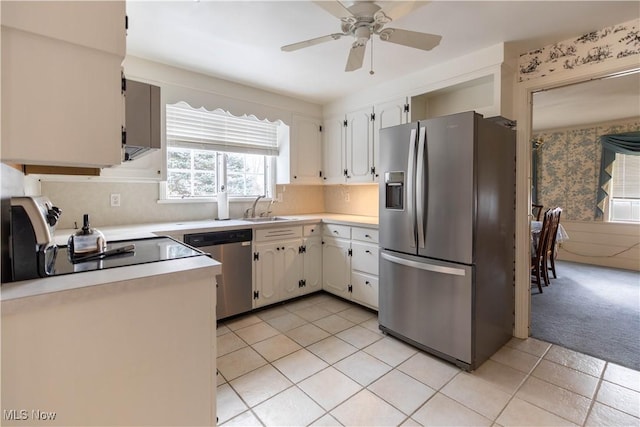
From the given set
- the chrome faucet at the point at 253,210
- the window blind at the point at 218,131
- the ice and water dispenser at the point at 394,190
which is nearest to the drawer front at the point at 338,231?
the ice and water dispenser at the point at 394,190

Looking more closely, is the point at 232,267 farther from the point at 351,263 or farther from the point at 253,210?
the point at 351,263

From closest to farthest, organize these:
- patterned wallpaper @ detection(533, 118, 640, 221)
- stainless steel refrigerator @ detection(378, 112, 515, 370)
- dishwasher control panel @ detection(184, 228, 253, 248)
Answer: stainless steel refrigerator @ detection(378, 112, 515, 370) < dishwasher control panel @ detection(184, 228, 253, 248) < patterned wallpaper @ detection(533, 118, 640, 221)

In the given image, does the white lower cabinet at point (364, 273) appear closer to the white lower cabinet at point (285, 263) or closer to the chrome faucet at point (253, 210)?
the white lower cabinet at point (285, 263)

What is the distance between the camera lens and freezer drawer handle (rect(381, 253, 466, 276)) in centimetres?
208

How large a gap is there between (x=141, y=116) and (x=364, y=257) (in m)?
2.28

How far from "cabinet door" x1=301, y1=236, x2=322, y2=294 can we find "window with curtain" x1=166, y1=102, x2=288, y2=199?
2.96 ft

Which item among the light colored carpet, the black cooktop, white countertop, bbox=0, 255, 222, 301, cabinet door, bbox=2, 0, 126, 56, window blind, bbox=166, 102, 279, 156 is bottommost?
the light colored carpet

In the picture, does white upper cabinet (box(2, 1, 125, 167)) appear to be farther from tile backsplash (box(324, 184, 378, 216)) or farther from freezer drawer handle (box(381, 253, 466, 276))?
tile backsplash (box(324, 184, 378, 216))

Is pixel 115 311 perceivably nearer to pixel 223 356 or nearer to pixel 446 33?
pixel 223 356

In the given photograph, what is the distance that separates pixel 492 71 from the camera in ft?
7.89

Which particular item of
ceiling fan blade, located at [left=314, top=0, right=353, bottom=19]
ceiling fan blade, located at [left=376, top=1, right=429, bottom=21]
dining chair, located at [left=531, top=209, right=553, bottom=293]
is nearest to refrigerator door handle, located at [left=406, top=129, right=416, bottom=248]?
ceiling fan blade, located at [left=376, top=1, right=429, bottom=21]

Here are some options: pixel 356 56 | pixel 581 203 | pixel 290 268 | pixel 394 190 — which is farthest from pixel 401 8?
pixel 581 203

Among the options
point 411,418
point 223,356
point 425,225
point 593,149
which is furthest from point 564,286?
point 223,356

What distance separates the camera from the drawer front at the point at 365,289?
2961 mm
